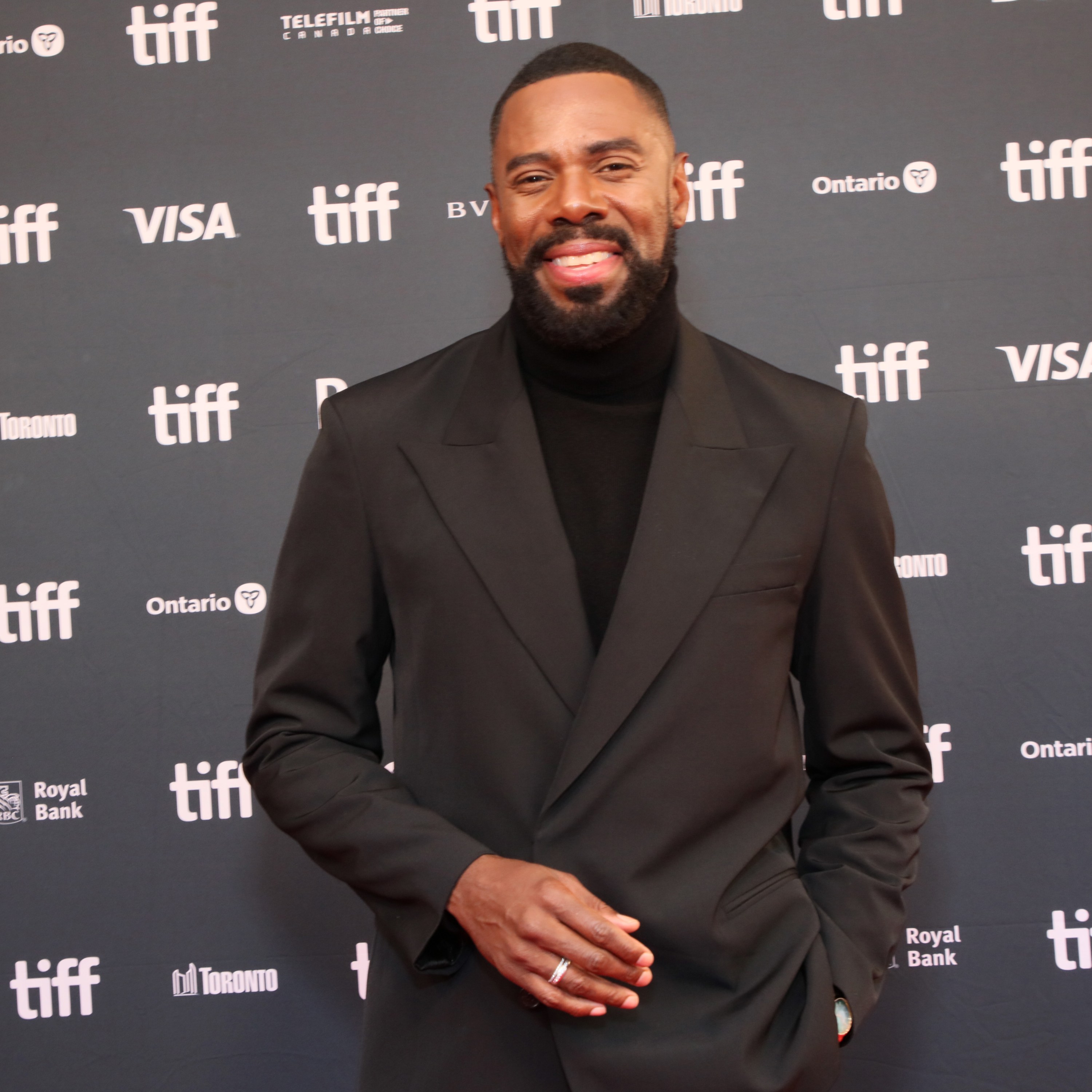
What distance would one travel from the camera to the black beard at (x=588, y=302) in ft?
4.53

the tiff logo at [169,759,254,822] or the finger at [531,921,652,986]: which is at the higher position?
the finger at [531,921,652,986]

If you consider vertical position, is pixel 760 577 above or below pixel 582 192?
below

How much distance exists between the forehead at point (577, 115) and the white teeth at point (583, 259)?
14 centimetres

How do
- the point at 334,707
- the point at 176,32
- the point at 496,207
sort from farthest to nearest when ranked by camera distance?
1. the point at 176,32
2. the point at 496,207
3. the point at 334,707

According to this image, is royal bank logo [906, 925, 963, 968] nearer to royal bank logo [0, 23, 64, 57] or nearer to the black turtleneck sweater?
the black turtleneck sweater

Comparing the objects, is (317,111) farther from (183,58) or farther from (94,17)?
(94,17)

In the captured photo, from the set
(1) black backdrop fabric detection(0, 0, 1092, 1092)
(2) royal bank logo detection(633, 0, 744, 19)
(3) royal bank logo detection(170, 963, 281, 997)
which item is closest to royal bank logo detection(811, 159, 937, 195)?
(1) black backdrop fabric detection(0, 0, 1092, 1092)

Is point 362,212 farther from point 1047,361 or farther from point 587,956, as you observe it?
point 587,956

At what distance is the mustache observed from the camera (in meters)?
1.39

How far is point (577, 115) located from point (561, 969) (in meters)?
1.02

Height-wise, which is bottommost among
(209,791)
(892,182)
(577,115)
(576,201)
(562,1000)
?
(209,791)

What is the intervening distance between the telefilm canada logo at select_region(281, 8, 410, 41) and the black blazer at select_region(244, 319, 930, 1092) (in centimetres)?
146

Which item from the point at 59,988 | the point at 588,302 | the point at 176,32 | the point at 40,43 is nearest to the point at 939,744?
the point at 588,302

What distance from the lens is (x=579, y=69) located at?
1.44 m
